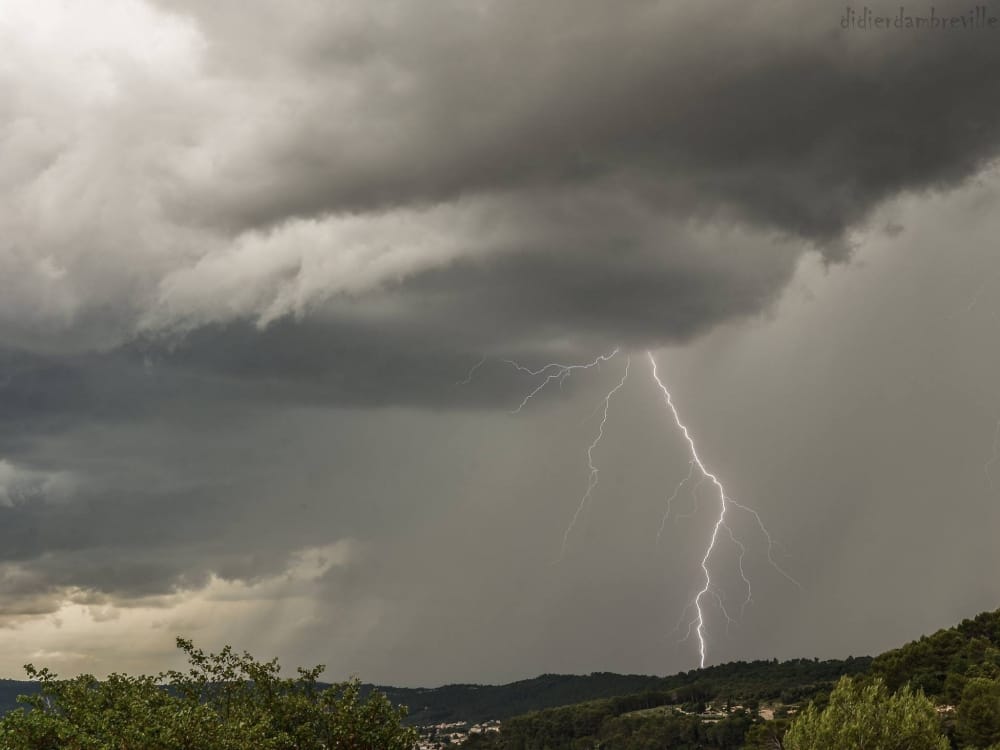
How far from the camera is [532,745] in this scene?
634ft

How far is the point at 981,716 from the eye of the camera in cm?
6962

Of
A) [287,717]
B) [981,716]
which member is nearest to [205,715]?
[287,717]

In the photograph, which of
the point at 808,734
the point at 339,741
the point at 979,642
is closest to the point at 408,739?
the point at 339,741

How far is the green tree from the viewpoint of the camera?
68.8 metres

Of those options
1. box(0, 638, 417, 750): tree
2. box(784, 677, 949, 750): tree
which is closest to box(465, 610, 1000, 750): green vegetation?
box(784, 677, 949, 750): tree

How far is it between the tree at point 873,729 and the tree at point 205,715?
24.3m

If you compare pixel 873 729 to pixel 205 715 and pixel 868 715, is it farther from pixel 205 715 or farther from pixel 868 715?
pixel 205 715

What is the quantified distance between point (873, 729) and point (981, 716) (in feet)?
73.9

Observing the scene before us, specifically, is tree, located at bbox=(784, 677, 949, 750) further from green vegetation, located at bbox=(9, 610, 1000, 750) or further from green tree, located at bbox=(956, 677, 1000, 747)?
green tree, located at bbox=(956, 677, 1000, 747)

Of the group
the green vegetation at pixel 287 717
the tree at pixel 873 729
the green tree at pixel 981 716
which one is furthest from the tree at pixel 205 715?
the green tree at pixel 981 716

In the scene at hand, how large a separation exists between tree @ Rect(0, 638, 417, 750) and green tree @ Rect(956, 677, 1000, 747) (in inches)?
1862

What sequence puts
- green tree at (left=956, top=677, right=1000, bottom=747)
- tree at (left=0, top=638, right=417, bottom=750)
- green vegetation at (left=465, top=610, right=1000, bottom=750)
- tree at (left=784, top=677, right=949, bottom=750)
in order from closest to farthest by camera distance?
tree at (left=0, top=638, right=417, bottom=750)
tree at (left=784, top=677, right=949, bottom=750)
green vegetation at (left=465, top=610, right=1000, bottom=750)
green tree at (left=956, top=677, right=1000, bottom=747)

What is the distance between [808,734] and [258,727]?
32.7 metres

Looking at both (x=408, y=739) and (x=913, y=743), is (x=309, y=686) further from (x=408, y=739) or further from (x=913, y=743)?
(x=913, y=743)
